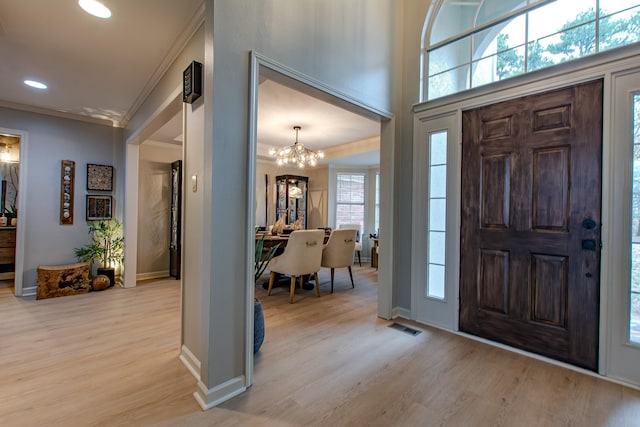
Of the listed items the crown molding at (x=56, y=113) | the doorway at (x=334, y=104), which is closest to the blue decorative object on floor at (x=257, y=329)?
the doorway at (x=334, y=104)

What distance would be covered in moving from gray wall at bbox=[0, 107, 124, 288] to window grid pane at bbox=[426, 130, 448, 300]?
4399 millimetres

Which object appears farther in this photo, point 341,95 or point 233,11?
point 341,95

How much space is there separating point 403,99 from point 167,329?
10.9 ft

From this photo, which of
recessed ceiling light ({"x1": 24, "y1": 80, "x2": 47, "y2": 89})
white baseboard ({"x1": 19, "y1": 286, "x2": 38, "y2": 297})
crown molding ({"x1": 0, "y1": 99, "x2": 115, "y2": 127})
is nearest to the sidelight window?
recessed ceiling light ({"x1": 24, "y1": 80, "x2": 47, "y2": 89})

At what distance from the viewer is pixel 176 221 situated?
4.66m

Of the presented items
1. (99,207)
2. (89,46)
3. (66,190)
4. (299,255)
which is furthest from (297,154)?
(66,190)

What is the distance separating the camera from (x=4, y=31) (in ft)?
7.25

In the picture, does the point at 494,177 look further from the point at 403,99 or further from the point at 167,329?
the point at 167,329

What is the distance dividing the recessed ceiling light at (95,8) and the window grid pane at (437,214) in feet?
9.30

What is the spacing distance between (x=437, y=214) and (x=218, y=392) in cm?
234

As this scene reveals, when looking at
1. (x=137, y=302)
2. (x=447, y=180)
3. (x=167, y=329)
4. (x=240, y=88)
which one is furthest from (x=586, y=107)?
(x=137, y=302)

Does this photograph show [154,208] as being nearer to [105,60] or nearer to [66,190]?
[66,190]

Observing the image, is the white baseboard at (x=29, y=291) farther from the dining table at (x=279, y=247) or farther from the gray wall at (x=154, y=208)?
the dining table at (x=279, y=247)

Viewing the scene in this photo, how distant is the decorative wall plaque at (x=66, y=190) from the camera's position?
3.97 metres
